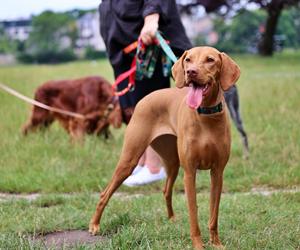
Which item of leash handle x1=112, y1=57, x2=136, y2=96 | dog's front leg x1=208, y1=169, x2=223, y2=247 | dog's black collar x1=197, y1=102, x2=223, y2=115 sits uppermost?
dog's black collar x1=197, y1=102, x2=223, y2=115

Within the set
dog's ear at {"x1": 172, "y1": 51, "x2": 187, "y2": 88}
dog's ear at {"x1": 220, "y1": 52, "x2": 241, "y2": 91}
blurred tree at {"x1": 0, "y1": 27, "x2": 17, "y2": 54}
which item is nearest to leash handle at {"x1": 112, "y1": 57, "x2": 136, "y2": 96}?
dog's ear at {"x1": 172, "y1": 51, "x2": 187, "y2": 88}

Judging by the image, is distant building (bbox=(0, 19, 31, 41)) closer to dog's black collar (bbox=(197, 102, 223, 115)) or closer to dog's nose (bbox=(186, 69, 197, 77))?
dog's black collar (bbox=(197, 102, 223, 115))

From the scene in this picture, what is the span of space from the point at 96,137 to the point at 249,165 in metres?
2.24

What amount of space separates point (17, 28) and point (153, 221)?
20716 millimetres

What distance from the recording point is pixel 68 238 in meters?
4.14

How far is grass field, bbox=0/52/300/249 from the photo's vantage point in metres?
3.95

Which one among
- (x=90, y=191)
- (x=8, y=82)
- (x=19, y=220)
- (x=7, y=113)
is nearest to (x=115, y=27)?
(x=90, y=191)

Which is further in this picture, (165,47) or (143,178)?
(143,178)

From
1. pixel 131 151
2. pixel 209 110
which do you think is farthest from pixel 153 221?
pixel 209 110

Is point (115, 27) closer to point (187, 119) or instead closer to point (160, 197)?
point (160, 197)

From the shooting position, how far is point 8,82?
1533 centimetres

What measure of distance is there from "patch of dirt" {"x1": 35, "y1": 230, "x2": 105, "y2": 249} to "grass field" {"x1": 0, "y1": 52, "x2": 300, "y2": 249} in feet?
0.24

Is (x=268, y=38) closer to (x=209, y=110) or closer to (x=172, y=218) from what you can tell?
(x=172, y=218)

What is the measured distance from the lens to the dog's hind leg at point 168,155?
430 centimetres
